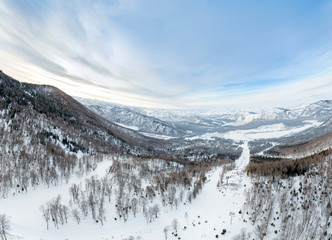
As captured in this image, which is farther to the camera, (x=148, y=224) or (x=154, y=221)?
(x=154, y=221)

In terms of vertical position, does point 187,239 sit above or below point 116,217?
above

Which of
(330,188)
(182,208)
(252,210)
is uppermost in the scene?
(330,188)

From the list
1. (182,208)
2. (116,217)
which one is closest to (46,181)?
(116,217)

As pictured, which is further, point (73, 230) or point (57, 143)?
point (57, 143)

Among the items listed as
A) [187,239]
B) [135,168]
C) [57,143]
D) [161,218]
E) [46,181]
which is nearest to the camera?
[187,239]

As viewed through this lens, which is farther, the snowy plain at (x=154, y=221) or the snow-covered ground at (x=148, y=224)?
the snow-covered ground at (x=148, y=224)

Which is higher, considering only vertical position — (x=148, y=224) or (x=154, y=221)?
(x=154, y=221)

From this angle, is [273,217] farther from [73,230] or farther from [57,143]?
[57,143]

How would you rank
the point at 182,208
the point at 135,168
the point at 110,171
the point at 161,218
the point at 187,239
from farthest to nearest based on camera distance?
the point at 135,168
the point at 110,171
the point at 182,208
the point at 161,218
the point at 187,239

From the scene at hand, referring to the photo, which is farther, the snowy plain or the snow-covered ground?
the snow-covered ground
